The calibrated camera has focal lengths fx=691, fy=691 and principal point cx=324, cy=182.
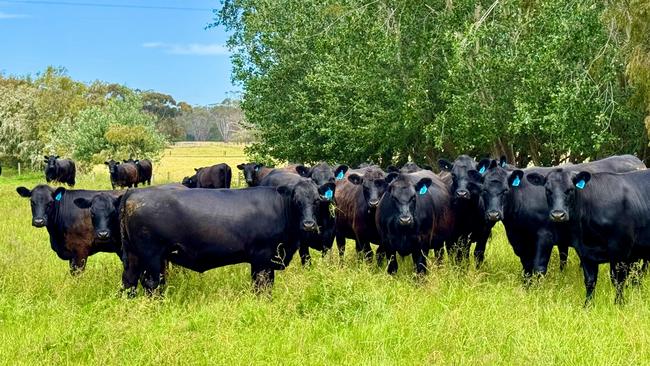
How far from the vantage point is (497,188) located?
9.99 metres

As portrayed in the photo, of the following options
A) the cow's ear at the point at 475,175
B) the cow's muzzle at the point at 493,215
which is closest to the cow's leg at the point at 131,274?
the cow's muzzle at the point at 493,215

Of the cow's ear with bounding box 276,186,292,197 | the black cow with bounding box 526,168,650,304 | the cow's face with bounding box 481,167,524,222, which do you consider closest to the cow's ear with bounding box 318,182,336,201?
the cow's ear with bounding box 276,186,292,197

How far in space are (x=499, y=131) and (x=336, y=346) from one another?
15.8 meters

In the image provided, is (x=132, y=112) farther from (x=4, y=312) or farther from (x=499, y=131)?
(x=4, y=312)

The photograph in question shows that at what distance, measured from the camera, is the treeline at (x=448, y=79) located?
19172 mm

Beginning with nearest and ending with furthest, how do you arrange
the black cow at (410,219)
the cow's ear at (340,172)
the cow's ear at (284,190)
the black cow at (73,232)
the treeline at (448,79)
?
the cow's ear at (284,190) → the black cow at (410,219) → the black cow at (73,232) → the cow's ear at (340,172) → the treeline at (448,79)

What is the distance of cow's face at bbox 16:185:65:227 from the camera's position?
11.0 metres

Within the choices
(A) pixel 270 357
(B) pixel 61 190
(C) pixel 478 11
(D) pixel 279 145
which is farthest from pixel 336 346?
(D) pixel 279 145

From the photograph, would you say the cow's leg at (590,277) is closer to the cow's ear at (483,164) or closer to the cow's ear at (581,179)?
the cow's ear at (581,179)

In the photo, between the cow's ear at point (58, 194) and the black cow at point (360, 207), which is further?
the black cow at point (360, 207)

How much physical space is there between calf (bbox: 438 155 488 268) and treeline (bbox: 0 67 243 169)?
97.7ft

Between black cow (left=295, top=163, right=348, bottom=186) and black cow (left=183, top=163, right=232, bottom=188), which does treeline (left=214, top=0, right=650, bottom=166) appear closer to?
black cow (left=183, top=163, right=232, bottom=188)

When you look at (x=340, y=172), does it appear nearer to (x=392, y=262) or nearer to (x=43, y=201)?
(x=392, y=262)

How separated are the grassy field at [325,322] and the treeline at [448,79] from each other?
10.6 meters
